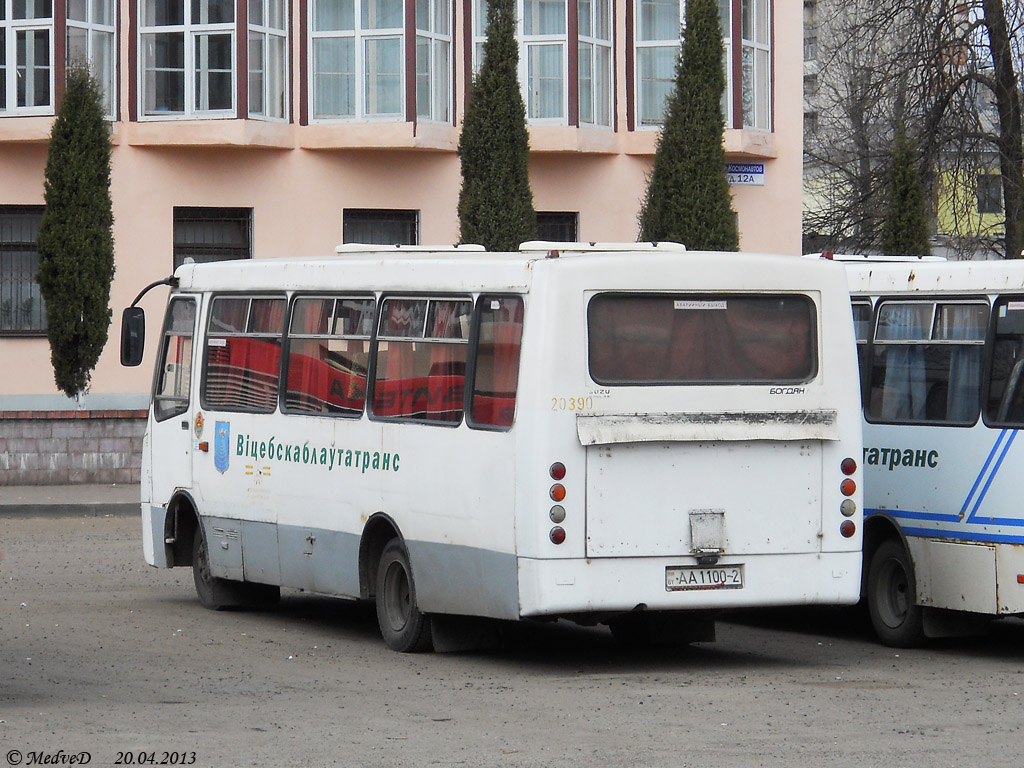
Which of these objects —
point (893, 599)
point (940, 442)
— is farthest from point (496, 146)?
point (940, 442)

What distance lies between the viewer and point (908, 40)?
33.4m

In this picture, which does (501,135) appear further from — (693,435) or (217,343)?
(693,435)

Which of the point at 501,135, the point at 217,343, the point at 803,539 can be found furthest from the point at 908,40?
the point at 803,539

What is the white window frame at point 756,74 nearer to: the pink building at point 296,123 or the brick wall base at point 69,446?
the pink building at point 296,123

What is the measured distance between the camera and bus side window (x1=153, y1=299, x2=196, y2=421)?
15.9 m

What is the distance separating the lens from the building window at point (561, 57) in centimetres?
3422

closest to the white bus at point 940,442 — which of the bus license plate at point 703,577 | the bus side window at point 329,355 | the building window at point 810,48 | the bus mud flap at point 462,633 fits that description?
the bus license plate at point 703,577

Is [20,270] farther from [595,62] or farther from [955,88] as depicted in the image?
[955,88]

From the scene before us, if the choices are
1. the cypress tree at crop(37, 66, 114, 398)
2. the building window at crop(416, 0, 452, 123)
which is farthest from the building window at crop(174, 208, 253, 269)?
the building window at crop(416, 0, 452, 123)

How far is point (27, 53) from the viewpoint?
104 feet

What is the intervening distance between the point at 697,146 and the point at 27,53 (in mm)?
10198

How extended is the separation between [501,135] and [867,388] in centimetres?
1812

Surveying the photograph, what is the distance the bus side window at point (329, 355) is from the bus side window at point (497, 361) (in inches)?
51.6

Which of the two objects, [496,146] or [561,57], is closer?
[496,146]
